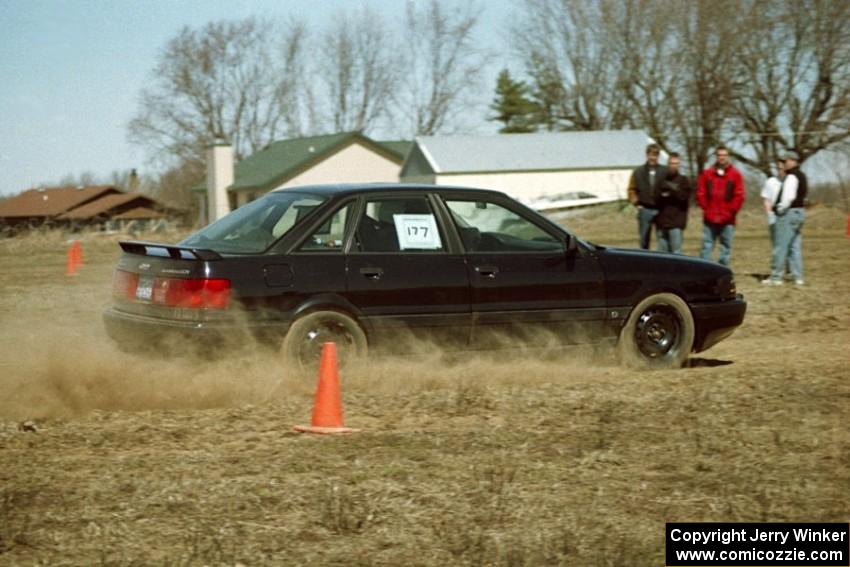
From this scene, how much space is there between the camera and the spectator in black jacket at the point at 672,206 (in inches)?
614

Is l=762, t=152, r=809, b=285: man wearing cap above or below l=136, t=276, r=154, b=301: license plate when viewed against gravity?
above

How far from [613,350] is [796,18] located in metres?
50.6

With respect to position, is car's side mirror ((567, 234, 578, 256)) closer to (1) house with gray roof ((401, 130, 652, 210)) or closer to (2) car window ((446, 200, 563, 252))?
(2) car window ((446, 200, 563, 252))

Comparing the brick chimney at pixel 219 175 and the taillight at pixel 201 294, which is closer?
the taillight at pixel 201 294

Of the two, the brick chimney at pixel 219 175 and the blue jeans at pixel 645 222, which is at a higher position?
the brick chimney at pixel 219 175

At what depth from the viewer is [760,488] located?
5801 millimetres

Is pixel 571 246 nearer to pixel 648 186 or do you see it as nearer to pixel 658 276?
pixel 658 276

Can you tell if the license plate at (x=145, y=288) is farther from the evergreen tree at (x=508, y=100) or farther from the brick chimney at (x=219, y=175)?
the evergreen tree at (x=508, y=100)

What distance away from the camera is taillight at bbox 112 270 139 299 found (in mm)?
8503

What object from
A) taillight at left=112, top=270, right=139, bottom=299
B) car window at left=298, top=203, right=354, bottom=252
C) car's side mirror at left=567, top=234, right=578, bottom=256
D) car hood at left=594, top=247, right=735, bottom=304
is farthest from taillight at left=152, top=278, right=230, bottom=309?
car hood at left=594, top=247, right=735, bottom=304

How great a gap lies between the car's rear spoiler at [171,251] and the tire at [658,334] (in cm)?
327

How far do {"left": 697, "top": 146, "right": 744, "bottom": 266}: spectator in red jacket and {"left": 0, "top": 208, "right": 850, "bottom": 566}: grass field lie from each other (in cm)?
634

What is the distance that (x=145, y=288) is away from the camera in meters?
8.36

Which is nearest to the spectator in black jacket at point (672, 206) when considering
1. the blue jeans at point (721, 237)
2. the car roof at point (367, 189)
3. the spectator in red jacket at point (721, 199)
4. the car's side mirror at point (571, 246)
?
the spectator in red jacket at point (721, 199)
